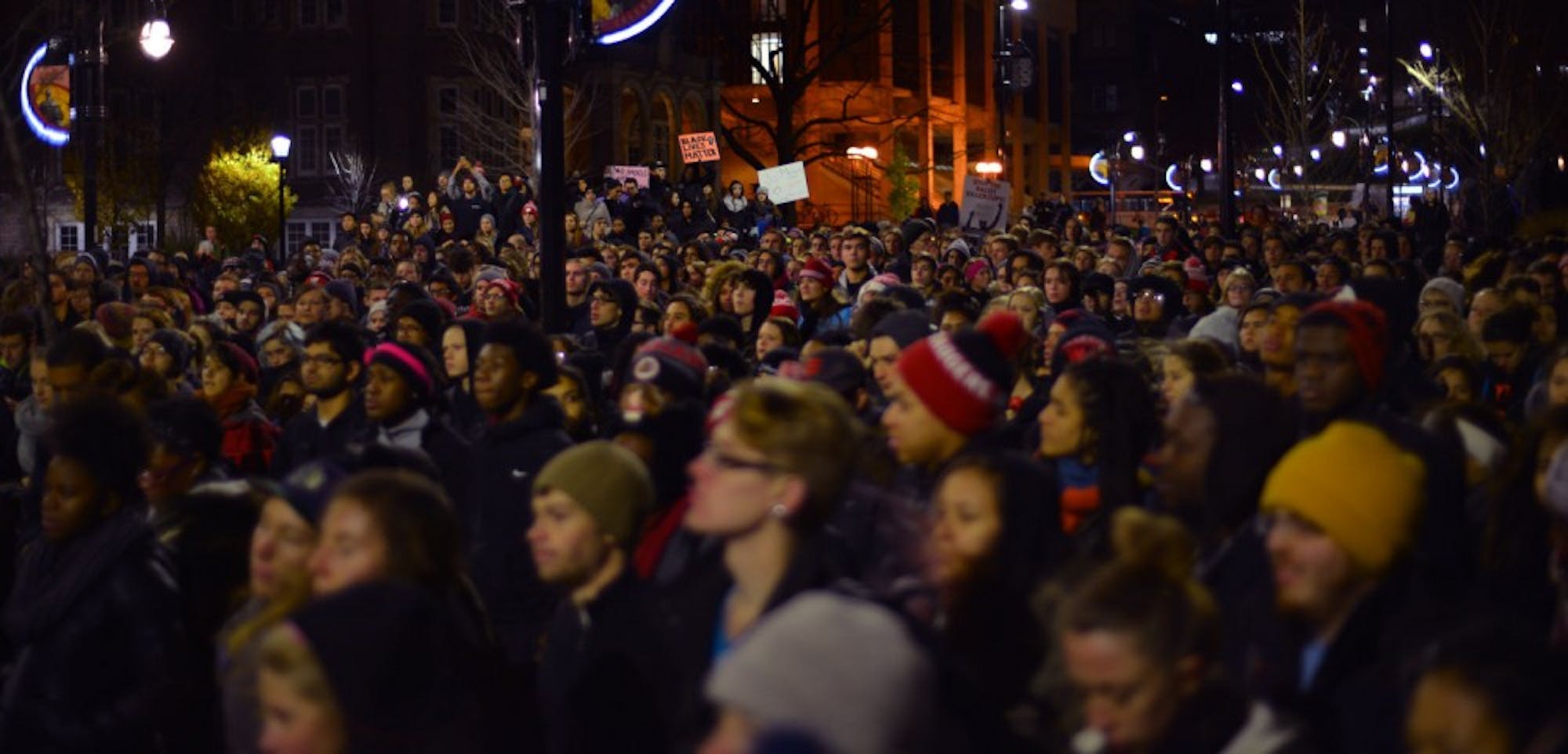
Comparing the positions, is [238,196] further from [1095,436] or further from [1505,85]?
[1095,436]

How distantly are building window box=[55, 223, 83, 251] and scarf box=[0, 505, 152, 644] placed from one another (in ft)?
176

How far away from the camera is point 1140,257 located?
2269 cm

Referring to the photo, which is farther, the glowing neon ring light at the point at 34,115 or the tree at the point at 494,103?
the tree at the point at 494,103

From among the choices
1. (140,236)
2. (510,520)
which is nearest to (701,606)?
(510,520)

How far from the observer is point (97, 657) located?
5707mm

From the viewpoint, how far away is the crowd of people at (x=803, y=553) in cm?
404

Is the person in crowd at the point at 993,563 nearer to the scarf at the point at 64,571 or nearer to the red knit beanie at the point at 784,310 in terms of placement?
the scarf at the point at 64,571

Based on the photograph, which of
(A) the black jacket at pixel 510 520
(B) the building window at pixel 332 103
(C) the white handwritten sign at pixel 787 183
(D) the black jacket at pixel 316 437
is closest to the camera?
(A) the black jacket at pixel 510 520

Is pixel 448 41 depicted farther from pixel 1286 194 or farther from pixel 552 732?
pixel 552 732

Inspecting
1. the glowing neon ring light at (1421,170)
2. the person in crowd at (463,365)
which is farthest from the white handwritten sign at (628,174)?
the glowing neon ring light at (1421,170)

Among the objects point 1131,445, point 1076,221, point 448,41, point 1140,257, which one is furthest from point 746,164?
point 1131,445

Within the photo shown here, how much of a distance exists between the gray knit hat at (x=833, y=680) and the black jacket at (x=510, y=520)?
3.91 m

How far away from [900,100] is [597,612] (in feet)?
227

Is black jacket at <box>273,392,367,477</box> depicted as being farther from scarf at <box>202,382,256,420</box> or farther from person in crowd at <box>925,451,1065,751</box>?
person in crowd at <box>925,451,1065,751</box>
